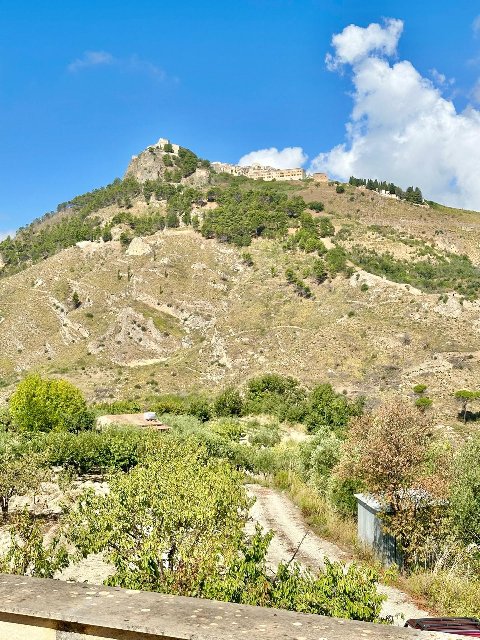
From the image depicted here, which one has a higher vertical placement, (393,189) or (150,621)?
(393,189)

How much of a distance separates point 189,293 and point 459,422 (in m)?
51.4

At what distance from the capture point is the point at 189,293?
294ft

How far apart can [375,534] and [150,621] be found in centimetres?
1693

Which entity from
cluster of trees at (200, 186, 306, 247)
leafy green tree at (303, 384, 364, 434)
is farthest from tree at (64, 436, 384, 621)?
cluster of trees at (200, 186, 306, 247)

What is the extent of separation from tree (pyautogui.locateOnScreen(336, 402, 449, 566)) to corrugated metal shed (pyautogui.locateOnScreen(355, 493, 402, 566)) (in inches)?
20.8

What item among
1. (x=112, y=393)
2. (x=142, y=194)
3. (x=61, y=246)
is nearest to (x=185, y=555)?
(x=112, y=393)

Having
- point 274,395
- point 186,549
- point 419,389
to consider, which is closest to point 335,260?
point 274,395

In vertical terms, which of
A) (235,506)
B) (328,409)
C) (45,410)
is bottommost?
(45,410)

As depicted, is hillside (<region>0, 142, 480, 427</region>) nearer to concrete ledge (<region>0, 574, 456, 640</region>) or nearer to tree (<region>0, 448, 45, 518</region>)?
tree (<region>0, 448, 45, 518</region>)

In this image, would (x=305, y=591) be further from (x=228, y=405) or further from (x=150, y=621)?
(x=228, y=405)

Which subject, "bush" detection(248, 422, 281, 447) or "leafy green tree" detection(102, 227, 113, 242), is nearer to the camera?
"bush" detection(248, 422, 281, 447)

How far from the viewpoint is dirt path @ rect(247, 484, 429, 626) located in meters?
14.1

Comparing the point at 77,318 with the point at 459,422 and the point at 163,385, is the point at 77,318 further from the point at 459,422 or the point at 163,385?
the point at 459,422

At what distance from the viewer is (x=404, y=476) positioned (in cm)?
1616
